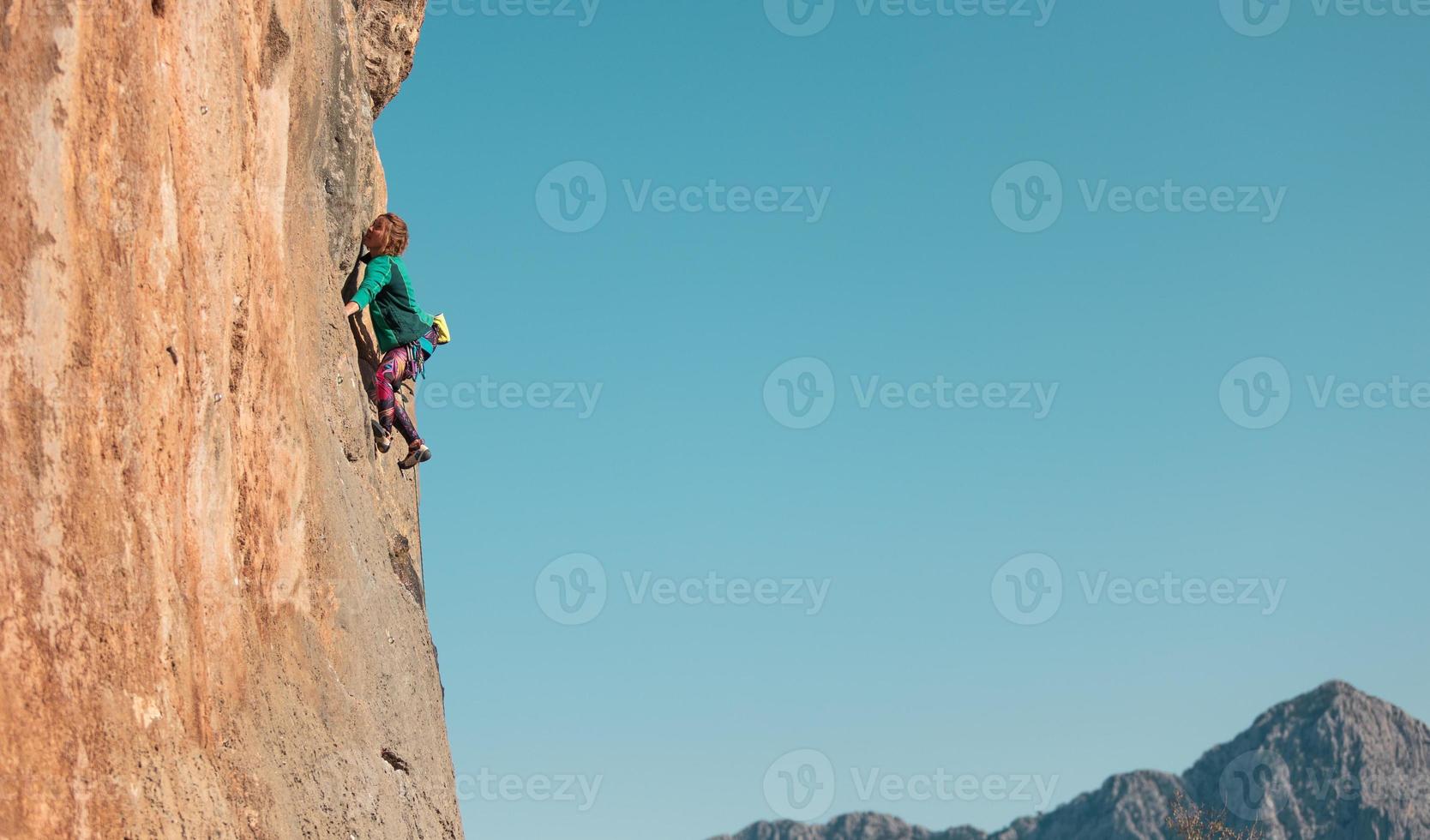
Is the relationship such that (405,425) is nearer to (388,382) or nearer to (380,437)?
(380,437)

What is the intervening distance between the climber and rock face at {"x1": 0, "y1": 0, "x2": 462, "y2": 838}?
574 millimetres

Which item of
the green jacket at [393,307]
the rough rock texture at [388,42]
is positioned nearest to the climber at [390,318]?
the green jacket at [393,307]

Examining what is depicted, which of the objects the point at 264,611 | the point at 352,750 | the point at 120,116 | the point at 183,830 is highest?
the point at 120,116

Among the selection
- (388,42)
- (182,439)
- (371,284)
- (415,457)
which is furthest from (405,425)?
(182,439)

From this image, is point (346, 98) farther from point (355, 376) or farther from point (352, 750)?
point (352, 750)

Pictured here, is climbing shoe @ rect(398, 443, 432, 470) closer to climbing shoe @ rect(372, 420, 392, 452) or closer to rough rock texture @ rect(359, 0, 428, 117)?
climbing shoe @ rect(372, 420, 392, 452)

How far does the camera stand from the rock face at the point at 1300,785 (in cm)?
15225

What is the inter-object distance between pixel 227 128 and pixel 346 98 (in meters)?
3.59

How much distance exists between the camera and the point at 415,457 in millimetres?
15406

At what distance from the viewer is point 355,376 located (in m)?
13.4

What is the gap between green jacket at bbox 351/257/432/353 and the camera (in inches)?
541

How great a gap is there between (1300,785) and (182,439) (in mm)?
168474

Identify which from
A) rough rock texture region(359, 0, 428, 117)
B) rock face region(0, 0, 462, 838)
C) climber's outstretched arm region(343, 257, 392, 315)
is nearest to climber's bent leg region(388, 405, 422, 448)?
climber's outstretched arm region(343, 257, 392, 315)

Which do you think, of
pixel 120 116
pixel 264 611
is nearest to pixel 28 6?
pixel 120 116
